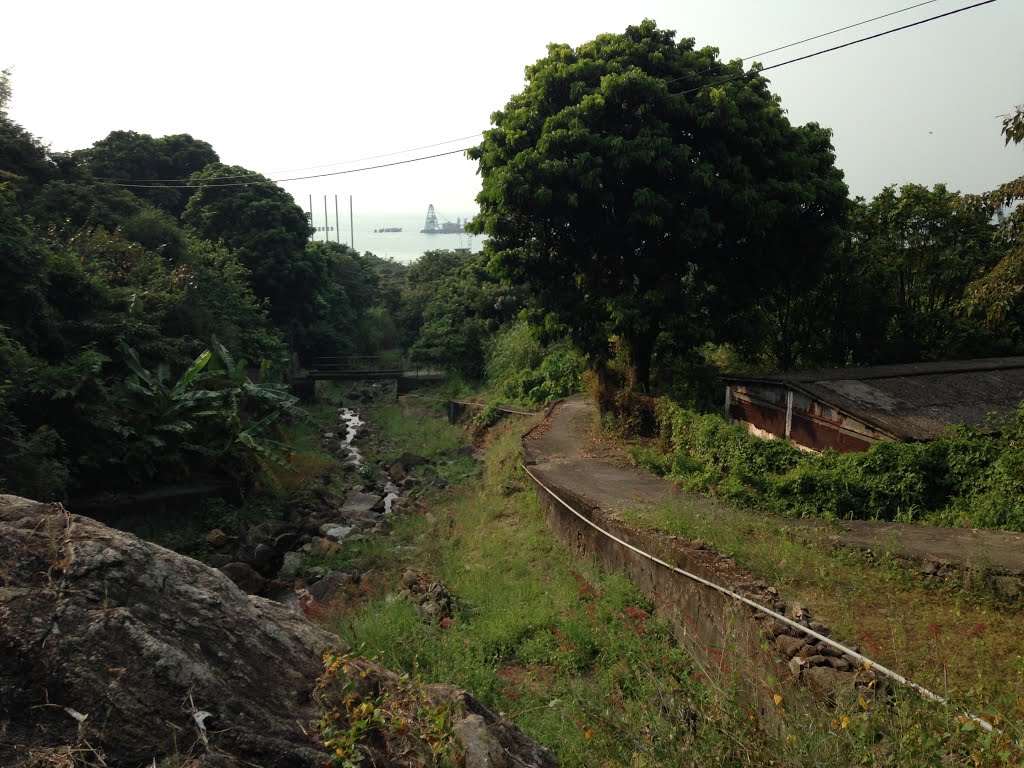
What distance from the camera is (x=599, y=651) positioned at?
28.9 ft

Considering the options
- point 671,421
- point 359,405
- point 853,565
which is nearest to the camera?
point 853,565

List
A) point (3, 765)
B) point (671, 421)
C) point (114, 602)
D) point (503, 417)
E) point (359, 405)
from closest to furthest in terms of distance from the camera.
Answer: point (3, 765), point (114, 602), point (671, 421), point (503, 417), point (359, 405)

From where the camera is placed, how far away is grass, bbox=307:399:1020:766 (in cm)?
410

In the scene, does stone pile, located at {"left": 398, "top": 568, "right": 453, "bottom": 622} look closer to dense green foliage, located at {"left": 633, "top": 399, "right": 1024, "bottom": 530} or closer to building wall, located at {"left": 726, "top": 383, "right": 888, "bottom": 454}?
dense green foliage, located at {"left": 633, "top": 399, "right": 1024, "bottom": 530}

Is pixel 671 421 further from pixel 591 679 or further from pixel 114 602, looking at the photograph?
pixel 114 602

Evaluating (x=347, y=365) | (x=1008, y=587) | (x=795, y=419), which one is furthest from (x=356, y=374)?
(x=1008, y=587)

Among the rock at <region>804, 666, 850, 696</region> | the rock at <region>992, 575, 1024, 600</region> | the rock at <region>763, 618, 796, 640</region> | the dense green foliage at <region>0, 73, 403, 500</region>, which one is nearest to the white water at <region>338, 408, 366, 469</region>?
the dense green foliage at <region>0, 73, 403, 500</region>

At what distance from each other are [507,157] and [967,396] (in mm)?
9879

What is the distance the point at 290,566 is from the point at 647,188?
33.4 ft

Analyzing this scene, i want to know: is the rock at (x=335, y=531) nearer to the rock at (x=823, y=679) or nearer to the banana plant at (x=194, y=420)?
the banana plant at (x=194, y=420)

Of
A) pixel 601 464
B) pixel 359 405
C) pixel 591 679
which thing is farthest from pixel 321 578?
pixel 359 405

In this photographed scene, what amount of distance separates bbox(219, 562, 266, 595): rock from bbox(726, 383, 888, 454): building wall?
996 cm

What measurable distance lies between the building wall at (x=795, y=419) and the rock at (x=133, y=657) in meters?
9.80

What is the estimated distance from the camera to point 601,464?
14.7 m
